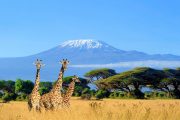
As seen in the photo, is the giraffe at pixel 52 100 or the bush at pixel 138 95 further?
the bush at pixel 138 95

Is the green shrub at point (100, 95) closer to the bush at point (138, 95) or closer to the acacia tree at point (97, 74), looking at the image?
the bush at point (138, 95)

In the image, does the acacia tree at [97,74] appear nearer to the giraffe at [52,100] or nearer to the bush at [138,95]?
the bush at [138,95]

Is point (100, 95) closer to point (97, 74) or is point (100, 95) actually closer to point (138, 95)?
point (138, 95)

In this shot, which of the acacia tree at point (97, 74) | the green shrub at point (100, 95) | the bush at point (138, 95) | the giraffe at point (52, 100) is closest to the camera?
the giraffe at point (52, 100)

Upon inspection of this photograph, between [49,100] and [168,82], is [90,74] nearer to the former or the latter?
[168,82]

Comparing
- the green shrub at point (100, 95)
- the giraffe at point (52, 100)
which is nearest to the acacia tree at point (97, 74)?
the green shrub at point (100, 95)

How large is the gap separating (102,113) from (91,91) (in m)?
60.6

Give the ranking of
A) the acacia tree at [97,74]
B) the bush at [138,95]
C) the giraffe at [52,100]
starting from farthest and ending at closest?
the acacia tree at [97,74]
the bush at [138,95]
the giraffe at [52,100]

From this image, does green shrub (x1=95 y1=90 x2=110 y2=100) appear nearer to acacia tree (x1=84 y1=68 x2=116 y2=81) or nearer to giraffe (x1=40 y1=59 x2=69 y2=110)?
acacia tree (x1=84 y1=68 x2=116 y2=81)

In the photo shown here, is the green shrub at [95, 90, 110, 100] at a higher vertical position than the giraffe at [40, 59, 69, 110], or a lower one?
lower

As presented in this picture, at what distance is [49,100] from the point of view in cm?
1873

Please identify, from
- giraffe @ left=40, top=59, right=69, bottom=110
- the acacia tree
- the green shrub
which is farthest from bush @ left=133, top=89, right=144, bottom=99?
giraffe @ left=40, top=59, right=69, bottom=110

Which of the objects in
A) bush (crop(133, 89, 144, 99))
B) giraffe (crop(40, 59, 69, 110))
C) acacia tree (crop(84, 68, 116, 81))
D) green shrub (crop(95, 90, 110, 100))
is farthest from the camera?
acacia tree (crop(84, 68, 116, 81))

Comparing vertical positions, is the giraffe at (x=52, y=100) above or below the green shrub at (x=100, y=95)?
above
